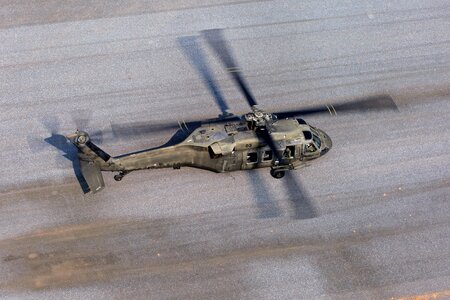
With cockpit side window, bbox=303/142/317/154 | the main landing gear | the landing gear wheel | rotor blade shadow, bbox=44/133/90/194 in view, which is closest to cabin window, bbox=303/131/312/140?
cockpit side window, bbox=303/142/317/154

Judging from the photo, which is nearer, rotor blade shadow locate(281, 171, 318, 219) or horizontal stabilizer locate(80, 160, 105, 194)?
horizontal stabilizer locate(80, 160, 105, 194)

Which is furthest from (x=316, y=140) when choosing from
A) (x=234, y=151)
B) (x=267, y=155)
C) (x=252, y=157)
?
(x=234, y=151)

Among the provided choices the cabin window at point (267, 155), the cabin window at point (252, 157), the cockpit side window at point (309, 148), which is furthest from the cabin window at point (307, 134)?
the cabin window at point (252, 157)

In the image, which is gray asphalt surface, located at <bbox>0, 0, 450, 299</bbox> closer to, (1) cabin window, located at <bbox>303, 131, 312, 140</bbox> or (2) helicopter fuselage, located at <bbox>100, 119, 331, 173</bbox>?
(2) helicopter fuselage, located at <bbox>100, 119, 331, 173</bbox>

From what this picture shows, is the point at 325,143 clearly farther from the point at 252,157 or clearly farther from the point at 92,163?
the point at 92,163

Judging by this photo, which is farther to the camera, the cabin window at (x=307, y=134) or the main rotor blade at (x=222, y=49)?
the main rotor blade at (x=222, y=49)

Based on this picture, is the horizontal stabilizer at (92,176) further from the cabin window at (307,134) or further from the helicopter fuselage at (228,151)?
the cabin window at (307,134)
